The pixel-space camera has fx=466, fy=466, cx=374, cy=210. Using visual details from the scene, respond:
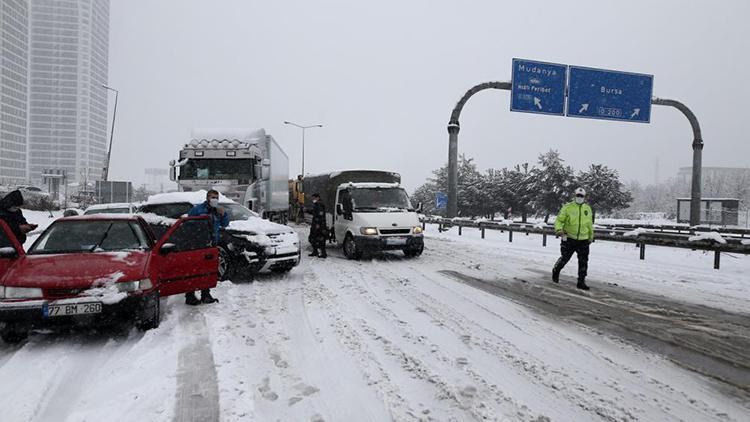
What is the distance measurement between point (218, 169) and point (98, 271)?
10.1 meters

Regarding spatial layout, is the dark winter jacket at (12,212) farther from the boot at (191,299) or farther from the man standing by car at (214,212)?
→ the boot at (191,299)

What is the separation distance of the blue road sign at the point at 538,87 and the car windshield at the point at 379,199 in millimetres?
8015

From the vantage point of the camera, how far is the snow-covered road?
3.49 metres

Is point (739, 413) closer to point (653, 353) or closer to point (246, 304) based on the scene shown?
point (653, 353)

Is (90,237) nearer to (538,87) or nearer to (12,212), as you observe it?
(12,212)

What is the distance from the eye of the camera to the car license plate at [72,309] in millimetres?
4652

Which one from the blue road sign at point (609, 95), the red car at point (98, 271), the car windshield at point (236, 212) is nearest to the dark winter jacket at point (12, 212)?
the red car at point (98, 271)

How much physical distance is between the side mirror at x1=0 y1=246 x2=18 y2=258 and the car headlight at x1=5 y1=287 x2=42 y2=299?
69cm

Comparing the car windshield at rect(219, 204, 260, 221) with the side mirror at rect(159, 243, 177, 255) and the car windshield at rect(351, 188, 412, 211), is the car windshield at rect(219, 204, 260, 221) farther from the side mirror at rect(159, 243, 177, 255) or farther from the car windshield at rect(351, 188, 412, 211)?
the side mirror at rect(159, 243, 177, 255)

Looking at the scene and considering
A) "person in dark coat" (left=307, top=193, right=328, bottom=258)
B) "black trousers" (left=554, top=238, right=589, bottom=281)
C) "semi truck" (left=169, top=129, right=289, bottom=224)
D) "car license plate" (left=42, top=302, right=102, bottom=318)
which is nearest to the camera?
"car license plate" (left=42, top=302, right=102, bottom=318)

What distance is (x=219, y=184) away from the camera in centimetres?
1429

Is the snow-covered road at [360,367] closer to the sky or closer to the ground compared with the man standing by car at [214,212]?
closer to the ground

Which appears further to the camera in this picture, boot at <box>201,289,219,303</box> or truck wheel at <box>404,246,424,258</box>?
truck wheel at <box>404,246,424,258</box>

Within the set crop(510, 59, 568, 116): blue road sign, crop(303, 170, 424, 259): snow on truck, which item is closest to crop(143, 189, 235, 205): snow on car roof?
crop(303, 170, 424, 259): snow on truck
